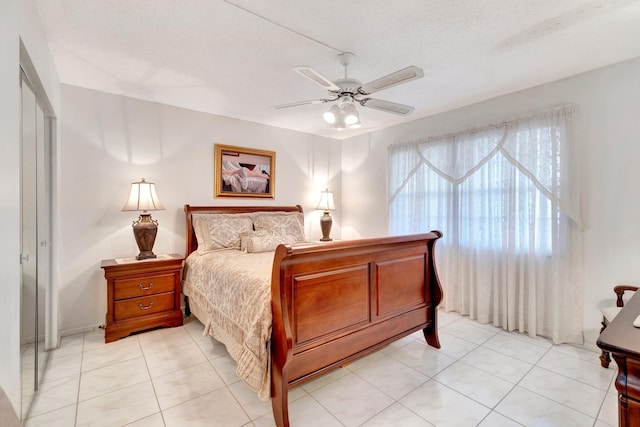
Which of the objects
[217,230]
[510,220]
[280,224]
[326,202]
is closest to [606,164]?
[510,220]

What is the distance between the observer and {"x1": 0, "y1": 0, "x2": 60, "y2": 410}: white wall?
1.21 meters

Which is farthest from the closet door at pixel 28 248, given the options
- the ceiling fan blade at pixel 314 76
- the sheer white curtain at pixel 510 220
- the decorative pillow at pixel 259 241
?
the sheer white curtain at pixel 510 220

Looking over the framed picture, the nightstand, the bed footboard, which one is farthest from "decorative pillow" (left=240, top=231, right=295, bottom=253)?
the bed footboard

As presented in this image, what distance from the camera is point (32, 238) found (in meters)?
1.95

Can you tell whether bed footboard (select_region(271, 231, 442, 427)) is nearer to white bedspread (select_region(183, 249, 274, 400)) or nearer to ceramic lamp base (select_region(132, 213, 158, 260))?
white bedspread (select_region(183, 249, 274, 400))

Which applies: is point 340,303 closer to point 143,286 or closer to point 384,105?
point 384,105

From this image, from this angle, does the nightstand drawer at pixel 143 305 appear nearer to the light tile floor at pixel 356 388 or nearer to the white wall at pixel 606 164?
the light tile floor at pixel 356 388

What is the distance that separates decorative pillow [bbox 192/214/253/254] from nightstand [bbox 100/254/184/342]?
0.33 metres

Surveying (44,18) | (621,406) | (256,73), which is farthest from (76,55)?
(621,406)

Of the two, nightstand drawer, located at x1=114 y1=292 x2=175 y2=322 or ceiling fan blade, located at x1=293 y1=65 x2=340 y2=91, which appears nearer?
ceiling fan blade, located at x1=293 y1=65 x2=340 y2=91

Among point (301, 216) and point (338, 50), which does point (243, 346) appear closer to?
point (338, 50)

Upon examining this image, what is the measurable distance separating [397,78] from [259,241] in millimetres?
2172

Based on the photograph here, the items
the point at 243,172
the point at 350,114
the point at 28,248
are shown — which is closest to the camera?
the point at 28,248

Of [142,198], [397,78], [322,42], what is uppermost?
[322,42]
